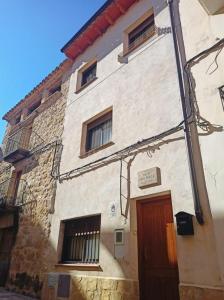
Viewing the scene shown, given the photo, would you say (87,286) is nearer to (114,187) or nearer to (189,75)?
(114,187)

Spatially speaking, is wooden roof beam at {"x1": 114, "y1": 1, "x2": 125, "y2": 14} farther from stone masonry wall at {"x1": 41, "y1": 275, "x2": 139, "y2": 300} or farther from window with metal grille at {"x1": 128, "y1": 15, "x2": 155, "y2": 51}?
stone masonry wall at {"x1": 41, "y1": 275, "x2": 139, "y2": 300}

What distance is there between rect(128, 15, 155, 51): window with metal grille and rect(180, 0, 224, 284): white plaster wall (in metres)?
1.36

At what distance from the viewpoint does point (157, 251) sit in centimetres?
Answer: 428

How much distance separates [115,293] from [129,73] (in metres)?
5.25

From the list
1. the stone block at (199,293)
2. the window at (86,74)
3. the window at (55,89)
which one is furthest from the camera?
the window at (55,89)

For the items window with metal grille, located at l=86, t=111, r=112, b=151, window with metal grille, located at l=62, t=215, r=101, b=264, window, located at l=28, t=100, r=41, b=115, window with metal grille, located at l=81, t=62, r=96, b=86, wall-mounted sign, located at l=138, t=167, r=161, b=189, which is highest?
window, located at l=28, t=100, r=41, b=115

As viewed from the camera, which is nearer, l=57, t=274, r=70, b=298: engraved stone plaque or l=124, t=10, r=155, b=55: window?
l=57, t=274, r=70, b=298: engraved stone plaque

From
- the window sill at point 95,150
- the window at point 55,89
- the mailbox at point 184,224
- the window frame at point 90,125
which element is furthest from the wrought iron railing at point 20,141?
the mailbox at point 184,224

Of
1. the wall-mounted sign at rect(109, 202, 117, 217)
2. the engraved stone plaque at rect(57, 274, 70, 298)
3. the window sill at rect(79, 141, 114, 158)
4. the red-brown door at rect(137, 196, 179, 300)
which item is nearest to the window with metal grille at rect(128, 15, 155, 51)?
the window sill at rect(79, 141, 114, 158)

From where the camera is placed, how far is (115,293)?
4301mm

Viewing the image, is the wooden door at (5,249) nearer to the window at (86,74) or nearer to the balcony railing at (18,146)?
the balcony railing at (18,146)

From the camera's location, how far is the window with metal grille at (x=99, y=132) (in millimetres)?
6512

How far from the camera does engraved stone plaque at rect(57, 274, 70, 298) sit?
17.3ft

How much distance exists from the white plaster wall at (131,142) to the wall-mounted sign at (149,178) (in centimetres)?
10
